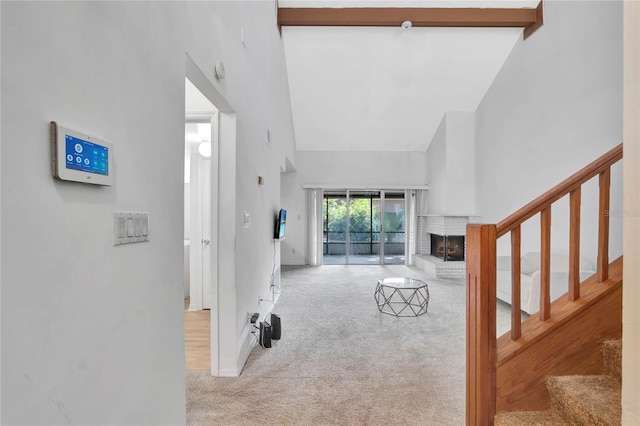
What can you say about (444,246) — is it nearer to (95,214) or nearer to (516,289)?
(516,289)

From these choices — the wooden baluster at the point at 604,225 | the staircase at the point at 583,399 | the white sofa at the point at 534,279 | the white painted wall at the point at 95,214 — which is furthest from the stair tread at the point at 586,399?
the white painted wall at the point at 95,214

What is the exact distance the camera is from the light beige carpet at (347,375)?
195 cm

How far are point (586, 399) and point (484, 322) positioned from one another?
1.66 feet

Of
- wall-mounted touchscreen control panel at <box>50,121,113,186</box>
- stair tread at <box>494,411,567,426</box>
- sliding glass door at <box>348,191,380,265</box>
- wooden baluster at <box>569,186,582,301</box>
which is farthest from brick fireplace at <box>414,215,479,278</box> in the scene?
wall-mounted touchscreen control panel at <box>50,121,113,186</box>

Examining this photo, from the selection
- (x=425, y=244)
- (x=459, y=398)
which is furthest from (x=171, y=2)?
(x=425, y=244)

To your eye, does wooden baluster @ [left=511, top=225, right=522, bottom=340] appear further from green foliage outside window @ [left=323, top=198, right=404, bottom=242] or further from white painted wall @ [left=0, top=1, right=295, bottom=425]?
green foliage outside window @ [left=323, top=198, right=404, bottom=242]

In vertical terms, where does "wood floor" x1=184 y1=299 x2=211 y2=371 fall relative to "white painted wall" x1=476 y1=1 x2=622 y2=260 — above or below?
below

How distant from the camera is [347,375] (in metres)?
2.41

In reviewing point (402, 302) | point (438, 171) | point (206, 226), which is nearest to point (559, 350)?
point (402, 302)

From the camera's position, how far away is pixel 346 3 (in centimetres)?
472

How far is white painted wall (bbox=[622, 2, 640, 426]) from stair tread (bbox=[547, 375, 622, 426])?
645mm

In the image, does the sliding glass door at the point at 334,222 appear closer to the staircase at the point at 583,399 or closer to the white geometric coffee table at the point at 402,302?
the white geometric coffee table at the point at 402,302

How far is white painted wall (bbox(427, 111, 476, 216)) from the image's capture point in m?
6.57

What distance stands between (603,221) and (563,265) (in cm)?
227
